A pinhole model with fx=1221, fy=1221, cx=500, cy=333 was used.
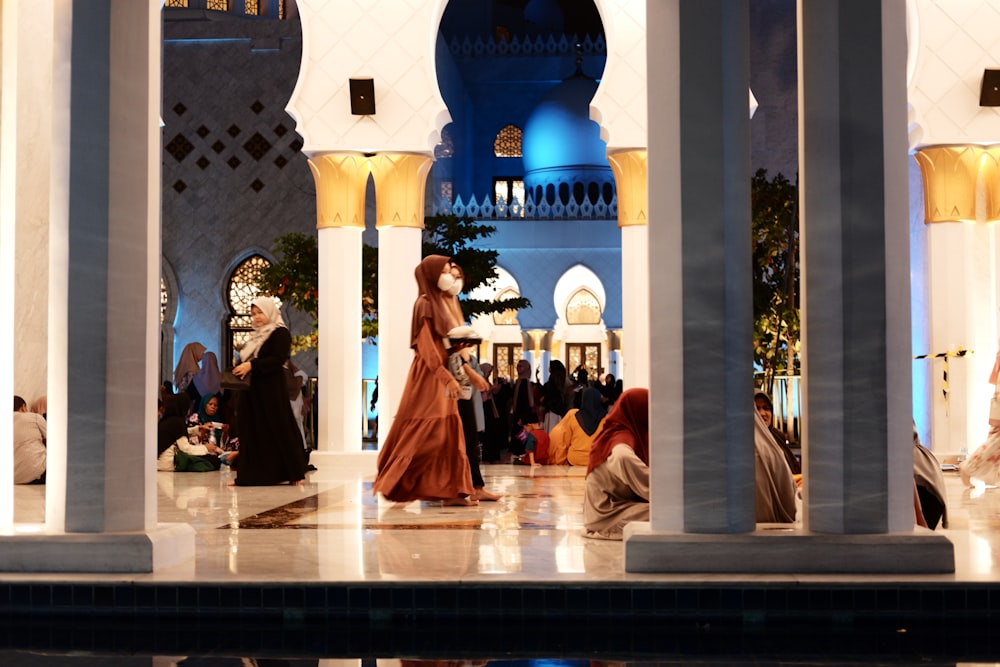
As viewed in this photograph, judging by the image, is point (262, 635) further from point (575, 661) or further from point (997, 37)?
point (997, 37)

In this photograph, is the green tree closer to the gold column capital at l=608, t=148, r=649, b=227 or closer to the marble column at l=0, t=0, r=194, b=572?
the gold column capital at l=608, t=148, r=649, b=227

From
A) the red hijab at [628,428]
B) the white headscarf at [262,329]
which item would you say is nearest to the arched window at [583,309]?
the white headscarf at [262,329]

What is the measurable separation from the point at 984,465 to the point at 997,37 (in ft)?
11.0

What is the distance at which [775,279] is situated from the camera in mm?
11312

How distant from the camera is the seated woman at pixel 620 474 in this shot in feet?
14.9

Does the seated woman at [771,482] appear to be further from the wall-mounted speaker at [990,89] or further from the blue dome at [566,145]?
the blue dome at [566,145]

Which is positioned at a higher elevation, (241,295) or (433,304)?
(241,295)

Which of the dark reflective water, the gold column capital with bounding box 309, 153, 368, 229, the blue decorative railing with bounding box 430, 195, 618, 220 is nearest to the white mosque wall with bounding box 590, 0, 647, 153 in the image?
the gold column capital with bounding box 309, 153, 368, 229

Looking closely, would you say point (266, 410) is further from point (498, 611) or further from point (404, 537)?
point (498, 611)

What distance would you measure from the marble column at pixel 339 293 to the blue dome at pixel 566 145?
539 inches

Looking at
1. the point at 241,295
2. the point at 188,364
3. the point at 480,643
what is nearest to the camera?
the point at 480,643

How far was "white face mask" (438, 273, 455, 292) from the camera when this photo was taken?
586cm

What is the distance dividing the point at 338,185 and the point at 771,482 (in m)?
5.05

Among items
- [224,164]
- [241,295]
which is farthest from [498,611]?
[224,164]
